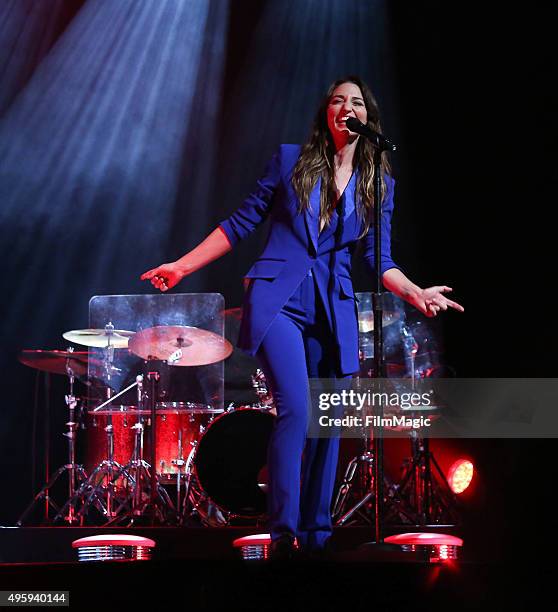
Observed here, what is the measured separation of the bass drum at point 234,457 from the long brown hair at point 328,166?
2.36 meters

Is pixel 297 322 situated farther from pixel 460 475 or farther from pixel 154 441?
pixel 460 475

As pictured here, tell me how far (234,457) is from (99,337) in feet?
4.24

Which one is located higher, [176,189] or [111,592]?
[176,189]

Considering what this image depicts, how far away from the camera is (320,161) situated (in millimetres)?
3041

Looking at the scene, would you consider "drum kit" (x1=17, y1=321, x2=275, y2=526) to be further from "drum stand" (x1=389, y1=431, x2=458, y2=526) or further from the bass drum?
"drum stand" (x1=389, y1=431, x2=458, y2=526)

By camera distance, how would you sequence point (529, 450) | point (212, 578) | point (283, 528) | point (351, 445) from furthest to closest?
point (351, 445), point (529, 450), point (283, 528), point (212, 578)

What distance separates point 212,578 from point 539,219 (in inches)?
122

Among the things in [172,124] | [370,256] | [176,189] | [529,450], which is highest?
[172,124]

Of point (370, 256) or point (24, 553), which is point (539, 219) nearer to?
point (370, 256)

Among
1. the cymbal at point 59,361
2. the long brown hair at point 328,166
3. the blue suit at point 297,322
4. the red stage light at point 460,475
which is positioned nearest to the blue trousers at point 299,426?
the blue suit at point 297,322

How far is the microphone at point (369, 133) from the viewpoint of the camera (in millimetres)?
2855

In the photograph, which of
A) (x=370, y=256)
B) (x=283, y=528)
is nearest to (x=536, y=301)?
(x=370, y=256)

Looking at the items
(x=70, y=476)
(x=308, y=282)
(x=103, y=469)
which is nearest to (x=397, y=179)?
(x=103, y=469)

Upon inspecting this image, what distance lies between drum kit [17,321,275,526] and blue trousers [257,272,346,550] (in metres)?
2.17
